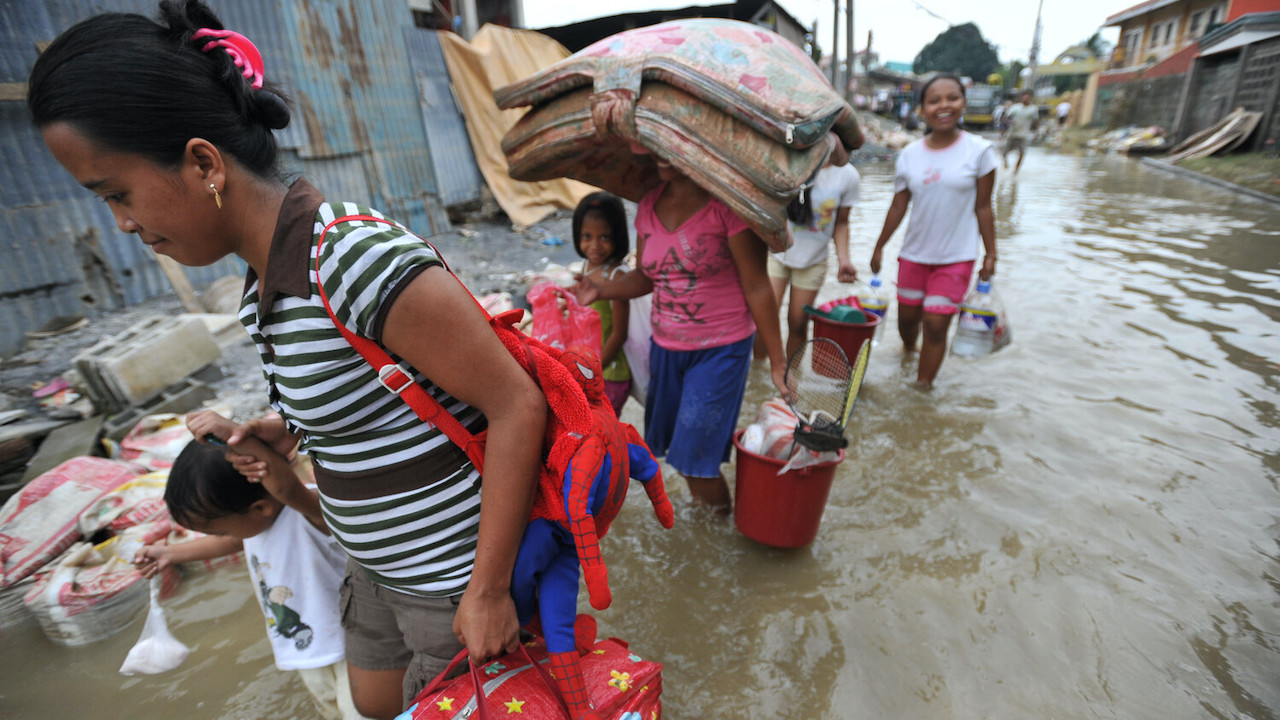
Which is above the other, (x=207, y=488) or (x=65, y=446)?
(x=207, y=488)

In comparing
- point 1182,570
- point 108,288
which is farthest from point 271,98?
point 108,288

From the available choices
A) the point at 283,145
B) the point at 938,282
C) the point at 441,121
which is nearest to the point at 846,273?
the point at 938,282

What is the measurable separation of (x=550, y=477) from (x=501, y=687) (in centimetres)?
42

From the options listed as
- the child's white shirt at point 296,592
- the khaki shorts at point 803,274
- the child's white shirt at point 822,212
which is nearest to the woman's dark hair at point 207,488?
the child's white shirt at point 296,592

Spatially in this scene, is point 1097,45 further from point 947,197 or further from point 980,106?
point 947,197

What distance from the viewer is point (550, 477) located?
116 cm

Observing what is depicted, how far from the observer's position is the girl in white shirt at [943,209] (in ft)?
12.1

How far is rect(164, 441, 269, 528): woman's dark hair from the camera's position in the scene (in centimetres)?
155

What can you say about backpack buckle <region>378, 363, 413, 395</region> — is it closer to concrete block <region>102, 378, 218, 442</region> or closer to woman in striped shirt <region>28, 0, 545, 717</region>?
woman in striped shirt <region>28, 0, 545, 717</region>

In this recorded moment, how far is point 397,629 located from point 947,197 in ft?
12.6

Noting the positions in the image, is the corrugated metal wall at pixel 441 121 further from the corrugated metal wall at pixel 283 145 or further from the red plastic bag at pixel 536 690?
the red plastic bag at pixel 536 690

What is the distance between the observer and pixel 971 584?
2.48m

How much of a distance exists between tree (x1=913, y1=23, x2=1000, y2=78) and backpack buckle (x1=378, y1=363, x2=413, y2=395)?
65.6 m

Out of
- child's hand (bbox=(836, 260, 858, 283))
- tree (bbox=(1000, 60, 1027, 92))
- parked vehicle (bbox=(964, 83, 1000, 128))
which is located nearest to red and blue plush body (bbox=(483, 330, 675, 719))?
child's hand (bbox=(836, 260, 858, 283))
